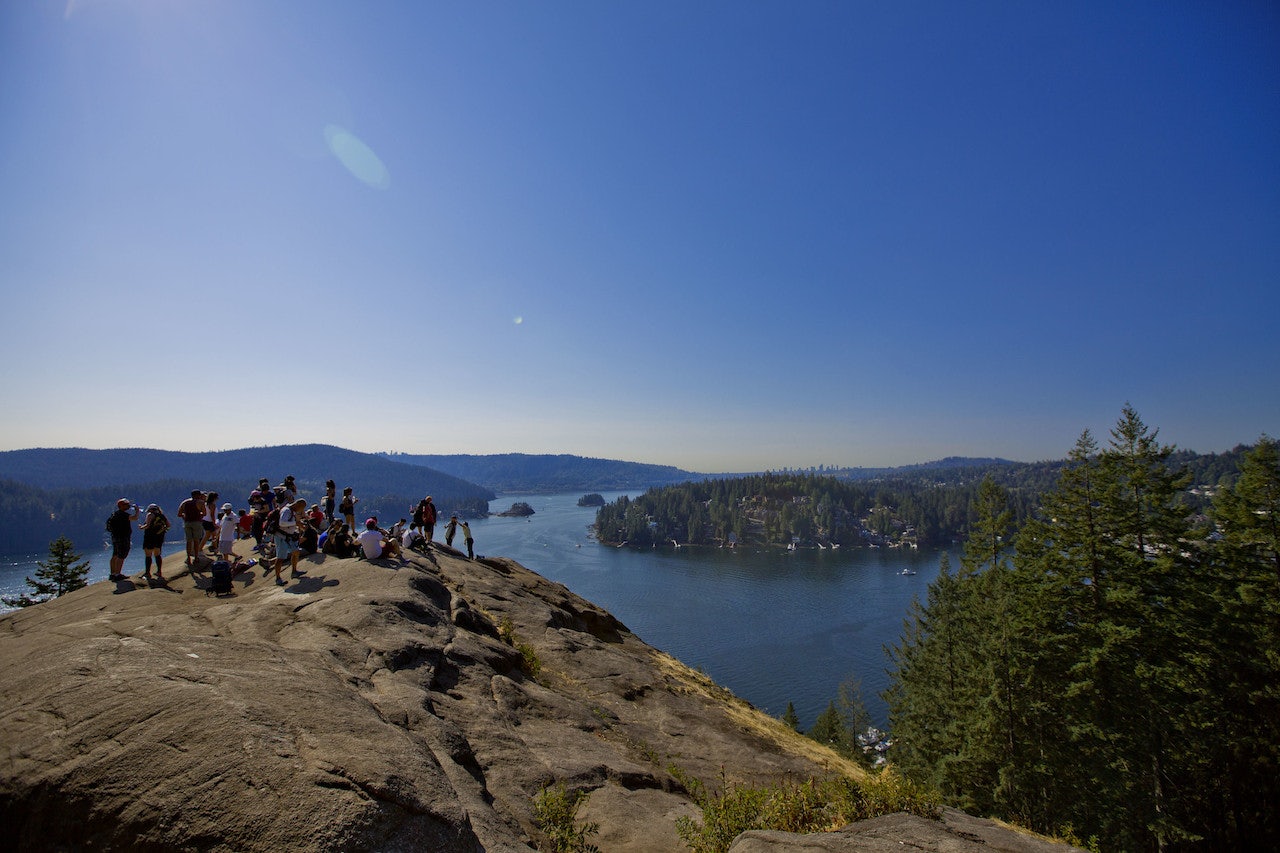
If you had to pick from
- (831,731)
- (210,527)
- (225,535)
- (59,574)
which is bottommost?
(831,731)

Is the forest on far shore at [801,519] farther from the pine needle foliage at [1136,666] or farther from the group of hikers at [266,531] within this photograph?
the group of hikers at [266,531]

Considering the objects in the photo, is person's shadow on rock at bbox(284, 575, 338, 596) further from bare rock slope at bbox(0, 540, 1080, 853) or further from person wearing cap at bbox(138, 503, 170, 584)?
person wearing cap at bbox(138, 503, 170, 584)

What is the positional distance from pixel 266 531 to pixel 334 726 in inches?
549

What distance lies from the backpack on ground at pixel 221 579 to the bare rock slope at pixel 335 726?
331 millimetres

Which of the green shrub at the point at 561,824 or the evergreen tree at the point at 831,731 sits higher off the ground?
the green shrub at the point at 561,824

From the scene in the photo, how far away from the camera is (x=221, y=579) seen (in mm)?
12672

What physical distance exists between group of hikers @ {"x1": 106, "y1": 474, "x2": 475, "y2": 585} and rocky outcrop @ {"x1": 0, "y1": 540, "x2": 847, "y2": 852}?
29.5 inches

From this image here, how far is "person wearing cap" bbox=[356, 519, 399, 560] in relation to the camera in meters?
14.4

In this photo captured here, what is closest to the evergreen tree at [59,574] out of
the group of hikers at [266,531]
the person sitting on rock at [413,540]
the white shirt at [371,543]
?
the group of hikers at [266,531]

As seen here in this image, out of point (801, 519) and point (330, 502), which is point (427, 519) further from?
point (801, 519)

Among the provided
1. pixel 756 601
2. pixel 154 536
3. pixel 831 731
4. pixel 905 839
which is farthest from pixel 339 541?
pixel 756 601

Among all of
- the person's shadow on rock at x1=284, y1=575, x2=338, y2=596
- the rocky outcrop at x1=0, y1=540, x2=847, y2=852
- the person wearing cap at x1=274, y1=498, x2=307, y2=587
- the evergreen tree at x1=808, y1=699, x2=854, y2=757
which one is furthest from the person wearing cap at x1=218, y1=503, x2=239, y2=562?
the evergreen tree at x1=808, y1=699, x2=854, y2=757

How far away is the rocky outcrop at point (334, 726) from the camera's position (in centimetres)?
428

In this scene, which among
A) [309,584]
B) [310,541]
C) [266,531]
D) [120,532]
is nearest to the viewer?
[309,584]
